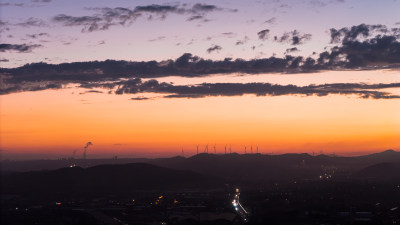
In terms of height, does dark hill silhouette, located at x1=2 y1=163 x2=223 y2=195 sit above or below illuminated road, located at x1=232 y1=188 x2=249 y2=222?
above

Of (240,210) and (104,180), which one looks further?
(104,180)

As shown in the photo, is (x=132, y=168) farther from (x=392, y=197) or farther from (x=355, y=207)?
(x=355, y=207)

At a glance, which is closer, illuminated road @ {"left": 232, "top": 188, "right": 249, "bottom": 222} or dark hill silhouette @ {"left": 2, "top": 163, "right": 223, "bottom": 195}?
illuminated road @ {"left": 232, "top": 188, "right": 249, "bottom": 222}

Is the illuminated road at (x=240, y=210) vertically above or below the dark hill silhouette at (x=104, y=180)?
below

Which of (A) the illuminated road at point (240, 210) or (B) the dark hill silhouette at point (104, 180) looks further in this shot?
(B) the dark hill silhouette at point (104, 180)

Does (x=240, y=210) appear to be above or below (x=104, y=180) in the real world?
below

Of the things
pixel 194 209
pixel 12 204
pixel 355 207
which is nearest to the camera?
pixel 355 207

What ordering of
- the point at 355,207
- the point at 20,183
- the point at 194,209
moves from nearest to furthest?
the point at 355,207 < the point at 194,209 < the point at 20,183

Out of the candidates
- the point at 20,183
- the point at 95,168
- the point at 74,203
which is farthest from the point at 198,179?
the point at 74,203
